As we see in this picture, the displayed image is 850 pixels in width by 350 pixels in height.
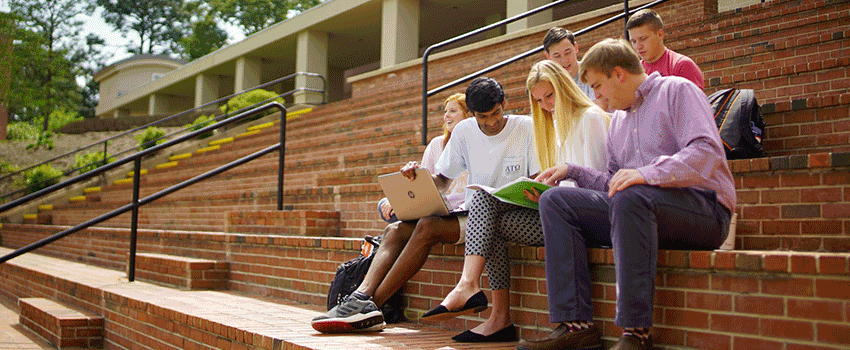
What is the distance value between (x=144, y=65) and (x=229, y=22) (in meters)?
4.97

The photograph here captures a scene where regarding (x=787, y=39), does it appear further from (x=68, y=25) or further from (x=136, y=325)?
(x=68, y=25)

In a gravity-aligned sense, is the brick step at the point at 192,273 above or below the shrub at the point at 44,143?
below

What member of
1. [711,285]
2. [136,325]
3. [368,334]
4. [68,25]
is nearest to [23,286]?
[136,325]

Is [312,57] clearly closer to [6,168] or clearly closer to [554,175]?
[6,168]

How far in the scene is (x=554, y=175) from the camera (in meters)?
2.65

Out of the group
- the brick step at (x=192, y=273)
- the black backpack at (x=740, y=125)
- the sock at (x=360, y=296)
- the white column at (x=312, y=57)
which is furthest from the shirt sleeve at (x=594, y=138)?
the white column at (x=312, y=57)

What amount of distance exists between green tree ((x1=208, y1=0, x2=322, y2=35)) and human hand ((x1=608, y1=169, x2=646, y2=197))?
30301 mm

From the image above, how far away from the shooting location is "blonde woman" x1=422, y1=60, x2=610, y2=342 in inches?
108

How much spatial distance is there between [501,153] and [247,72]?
17259 millimetres

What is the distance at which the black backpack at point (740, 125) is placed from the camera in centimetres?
327

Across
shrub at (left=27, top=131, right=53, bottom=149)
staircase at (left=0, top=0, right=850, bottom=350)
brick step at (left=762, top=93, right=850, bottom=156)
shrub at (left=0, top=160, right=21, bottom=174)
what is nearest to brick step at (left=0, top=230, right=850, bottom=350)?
staircase at (left=0, top=0, right=850, bottom=350)

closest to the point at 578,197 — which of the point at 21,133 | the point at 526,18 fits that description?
the point at 526,18

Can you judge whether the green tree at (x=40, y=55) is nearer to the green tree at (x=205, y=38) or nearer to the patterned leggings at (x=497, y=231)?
the green tree at (x=205, y=38)

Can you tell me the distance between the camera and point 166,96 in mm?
26125
